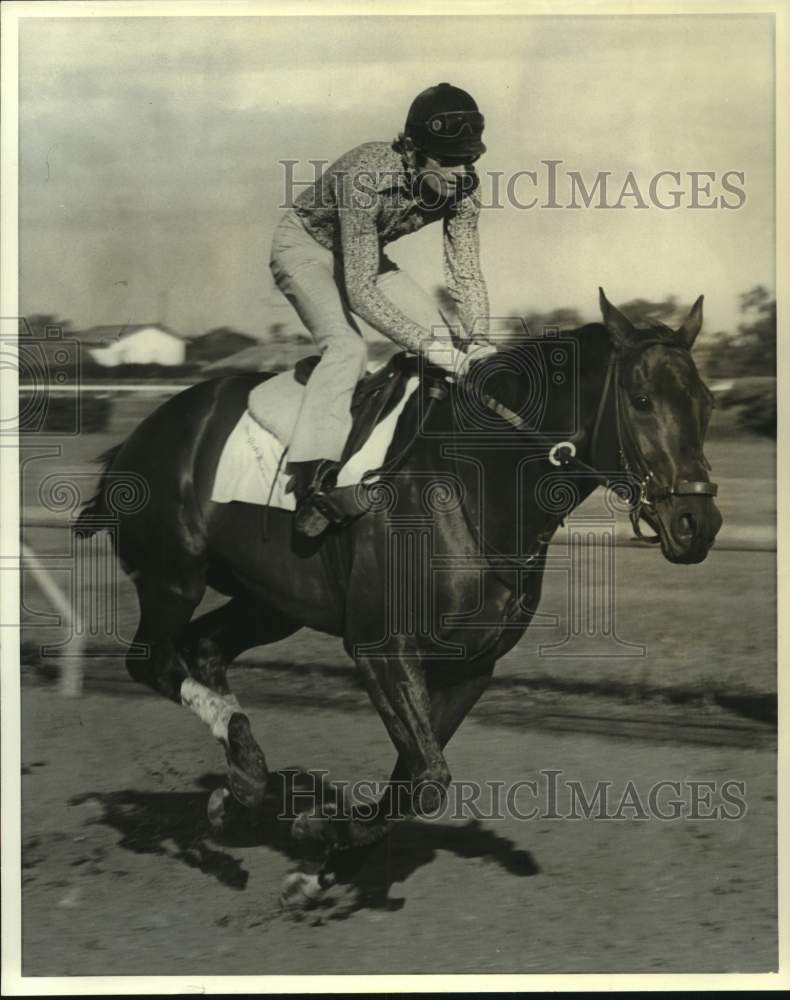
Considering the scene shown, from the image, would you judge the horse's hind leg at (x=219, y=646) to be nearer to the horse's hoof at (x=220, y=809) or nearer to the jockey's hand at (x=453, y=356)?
the horse's hoof at (x=220, y=809)

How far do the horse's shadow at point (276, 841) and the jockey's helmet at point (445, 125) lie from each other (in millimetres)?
2255

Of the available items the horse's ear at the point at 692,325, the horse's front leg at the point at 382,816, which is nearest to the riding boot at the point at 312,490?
the horse's front leg at the point at 382,816

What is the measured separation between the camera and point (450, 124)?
427 cm

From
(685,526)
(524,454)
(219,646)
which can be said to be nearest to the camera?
(685,526)

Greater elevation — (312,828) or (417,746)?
(417,746)

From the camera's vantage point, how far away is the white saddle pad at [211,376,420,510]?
415cm

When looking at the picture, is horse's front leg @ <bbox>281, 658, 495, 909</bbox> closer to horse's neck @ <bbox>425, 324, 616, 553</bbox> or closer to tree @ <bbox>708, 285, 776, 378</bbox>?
horse's neck @ <bbox>425, 324, 616, 553</bbox>

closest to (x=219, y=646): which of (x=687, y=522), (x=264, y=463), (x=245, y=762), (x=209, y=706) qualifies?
(x=209, y=706)

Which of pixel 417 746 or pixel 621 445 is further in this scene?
pixel 417 746

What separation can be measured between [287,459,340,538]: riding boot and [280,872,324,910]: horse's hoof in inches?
48.4

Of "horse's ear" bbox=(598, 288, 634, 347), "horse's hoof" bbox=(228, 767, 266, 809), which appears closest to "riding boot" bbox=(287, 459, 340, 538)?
"horse's hoof" bbox=(228, 767, 266, 809)

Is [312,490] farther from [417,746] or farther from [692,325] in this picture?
[692,325]

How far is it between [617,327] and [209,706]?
1.92 metres

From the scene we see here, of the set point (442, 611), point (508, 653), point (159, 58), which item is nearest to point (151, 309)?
point (159, 58)
